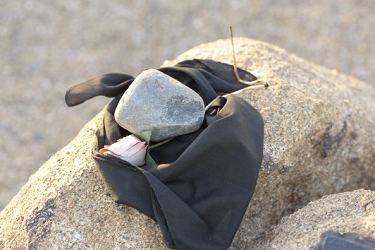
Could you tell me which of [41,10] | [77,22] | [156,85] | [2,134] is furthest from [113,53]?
[156,85]

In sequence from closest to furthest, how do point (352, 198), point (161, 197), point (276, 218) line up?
1. point (161, 197)
2. point (352, 198)
3. point (276, 218)

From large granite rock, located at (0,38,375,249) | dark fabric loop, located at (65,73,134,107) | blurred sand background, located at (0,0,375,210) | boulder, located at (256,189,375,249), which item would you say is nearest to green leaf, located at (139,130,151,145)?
large granite rock, located at (0,38,375,249)

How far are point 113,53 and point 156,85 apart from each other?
8.34 feet

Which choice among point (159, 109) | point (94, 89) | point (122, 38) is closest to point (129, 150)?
point (159, 109)

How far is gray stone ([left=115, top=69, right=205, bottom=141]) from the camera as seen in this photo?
75.1 inches

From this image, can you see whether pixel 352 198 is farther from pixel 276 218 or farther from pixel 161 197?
pixel 161 197

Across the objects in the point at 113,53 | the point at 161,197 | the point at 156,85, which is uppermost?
the point at 156,85

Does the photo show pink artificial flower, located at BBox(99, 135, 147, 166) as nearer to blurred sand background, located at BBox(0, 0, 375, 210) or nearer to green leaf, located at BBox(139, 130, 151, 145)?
green leaf, located at BBox(139, 130, 151, 145)

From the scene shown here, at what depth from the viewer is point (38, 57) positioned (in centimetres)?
433

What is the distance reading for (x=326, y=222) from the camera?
1.76 meters

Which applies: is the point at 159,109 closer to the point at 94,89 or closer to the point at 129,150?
the point at 129,150

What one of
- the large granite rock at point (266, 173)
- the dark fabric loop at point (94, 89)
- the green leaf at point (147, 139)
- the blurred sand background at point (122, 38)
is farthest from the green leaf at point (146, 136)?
the blurred sand background at point (122, 38)

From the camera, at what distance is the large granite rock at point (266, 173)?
72.7 inches

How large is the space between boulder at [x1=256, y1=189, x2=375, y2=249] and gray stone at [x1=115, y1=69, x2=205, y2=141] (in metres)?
0.57
